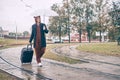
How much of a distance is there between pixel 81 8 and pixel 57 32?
8.26 metres

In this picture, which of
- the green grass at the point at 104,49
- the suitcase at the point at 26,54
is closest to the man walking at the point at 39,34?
the suitcase at the point at 26,54

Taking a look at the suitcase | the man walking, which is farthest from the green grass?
the man walking

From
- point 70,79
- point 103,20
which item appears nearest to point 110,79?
point 70,79

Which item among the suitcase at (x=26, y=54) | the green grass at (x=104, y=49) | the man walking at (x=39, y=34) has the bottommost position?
the green grass at (x=104, y=49)

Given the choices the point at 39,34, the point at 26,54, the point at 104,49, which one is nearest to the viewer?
the point at 39,34

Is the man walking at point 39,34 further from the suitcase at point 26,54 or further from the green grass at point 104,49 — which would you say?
the green grass at point 104,49

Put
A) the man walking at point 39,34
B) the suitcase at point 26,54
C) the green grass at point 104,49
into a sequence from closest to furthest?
the man walking at point 39,34 < the suitcase at point 26,54 < the green grass at point 104,49

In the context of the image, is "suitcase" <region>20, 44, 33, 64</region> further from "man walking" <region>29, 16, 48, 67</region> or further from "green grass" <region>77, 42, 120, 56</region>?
"green grass" <region>77, 42, 120, 56</region>

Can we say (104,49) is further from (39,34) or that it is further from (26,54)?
(39,34)

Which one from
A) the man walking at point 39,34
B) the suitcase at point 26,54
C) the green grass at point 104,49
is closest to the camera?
the man walking at point 39,34

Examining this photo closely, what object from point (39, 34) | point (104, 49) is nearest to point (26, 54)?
point (39, 34)

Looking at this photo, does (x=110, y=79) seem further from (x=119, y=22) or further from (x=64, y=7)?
(x=64, y=7)

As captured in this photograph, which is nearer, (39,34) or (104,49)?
(39,34)

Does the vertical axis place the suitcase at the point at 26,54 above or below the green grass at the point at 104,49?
above
